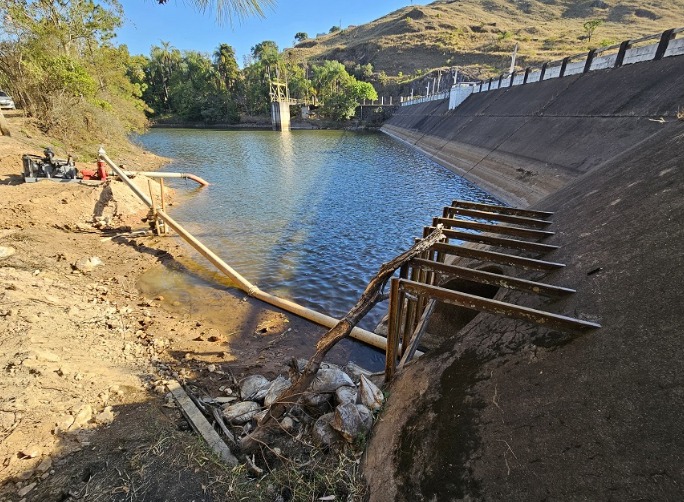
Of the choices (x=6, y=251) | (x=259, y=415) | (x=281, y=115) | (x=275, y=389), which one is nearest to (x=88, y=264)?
(x=6, y=251)

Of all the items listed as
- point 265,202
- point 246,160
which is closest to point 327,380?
point 265,202

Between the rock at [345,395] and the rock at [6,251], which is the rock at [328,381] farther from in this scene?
the rock at [6,251]

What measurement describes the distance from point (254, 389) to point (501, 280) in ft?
11.9

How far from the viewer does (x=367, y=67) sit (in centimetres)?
Result: 10700

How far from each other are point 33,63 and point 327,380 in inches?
1107

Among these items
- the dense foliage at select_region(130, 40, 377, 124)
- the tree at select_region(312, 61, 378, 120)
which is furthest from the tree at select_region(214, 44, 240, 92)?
the tree at select_region(312, 61, 378, 120)

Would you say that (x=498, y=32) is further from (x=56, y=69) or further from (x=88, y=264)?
(x=88, y=264)

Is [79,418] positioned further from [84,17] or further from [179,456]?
[84,17]

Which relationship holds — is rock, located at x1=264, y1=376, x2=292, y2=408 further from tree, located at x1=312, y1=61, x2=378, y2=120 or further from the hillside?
the hillside

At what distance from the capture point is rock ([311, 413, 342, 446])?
3.68 metres

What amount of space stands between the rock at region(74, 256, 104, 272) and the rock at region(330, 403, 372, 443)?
9.10 m

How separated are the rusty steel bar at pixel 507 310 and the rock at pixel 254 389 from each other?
8.45ft

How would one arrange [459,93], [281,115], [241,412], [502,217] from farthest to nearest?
1. [281,115]
2. [459,93]
3. [502,217]
4. [241,412]

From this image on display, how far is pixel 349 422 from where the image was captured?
362 centimetres
